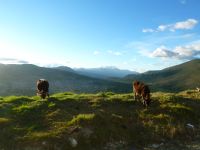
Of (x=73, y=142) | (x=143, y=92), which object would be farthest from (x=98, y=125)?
(x=143, y=92)

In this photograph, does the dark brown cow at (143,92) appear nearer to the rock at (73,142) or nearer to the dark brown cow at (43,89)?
the dark brown cow at (43,89)

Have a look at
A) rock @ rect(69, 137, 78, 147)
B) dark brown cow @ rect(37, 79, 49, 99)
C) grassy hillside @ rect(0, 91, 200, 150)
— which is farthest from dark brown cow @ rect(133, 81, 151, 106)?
rock @ rect(69, 137, 78, 147)

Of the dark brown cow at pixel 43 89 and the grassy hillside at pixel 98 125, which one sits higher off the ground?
the dark brown cow at pixel 43 89

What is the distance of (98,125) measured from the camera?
1958 centimetres

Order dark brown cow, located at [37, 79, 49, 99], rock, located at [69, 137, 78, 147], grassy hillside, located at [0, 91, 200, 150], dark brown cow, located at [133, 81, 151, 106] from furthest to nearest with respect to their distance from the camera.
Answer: dark brown cow, located at [37, 79, 49, 99] < dark brown cow, located at [133, 81, 151, 106] < grassy hillside, located at [0, 91, 200, 150] < rock, located at [69, 137, 78, 147]

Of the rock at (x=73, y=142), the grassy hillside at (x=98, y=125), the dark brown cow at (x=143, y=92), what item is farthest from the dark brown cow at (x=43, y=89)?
the rock at (x=73, y=142)

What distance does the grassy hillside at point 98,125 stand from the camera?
688 inches

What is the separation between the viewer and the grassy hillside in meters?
Answer: 17.5

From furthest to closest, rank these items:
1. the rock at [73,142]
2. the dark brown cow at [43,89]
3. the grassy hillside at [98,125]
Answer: the dark brown cow at [43,89], the grassy hillside at [98,125], the rock at [73,142]

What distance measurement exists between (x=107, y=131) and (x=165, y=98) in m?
8.77

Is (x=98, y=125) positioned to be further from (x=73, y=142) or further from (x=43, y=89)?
(x=43, y=89)

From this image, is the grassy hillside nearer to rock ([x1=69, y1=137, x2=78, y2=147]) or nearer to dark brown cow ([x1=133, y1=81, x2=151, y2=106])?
rock ([x1=69, y1=137, x2=78, y2=147])

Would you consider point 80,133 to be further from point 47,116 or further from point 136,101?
point 136,101

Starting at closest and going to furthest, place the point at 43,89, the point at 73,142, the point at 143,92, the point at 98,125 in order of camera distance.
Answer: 1. the point at 73,142
2. the point at 98,125
3. the point at 143,92
4. the point at 43,89
